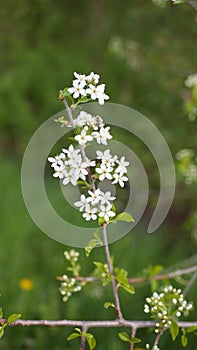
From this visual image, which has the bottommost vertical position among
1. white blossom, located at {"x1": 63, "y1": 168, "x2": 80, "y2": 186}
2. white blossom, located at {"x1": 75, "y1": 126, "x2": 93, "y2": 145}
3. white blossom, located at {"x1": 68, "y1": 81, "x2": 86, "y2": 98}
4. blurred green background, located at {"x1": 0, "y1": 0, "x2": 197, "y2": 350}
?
white blossom, located at {"x1": 63, "y1": 168, "x2": 80, "y2": 186}

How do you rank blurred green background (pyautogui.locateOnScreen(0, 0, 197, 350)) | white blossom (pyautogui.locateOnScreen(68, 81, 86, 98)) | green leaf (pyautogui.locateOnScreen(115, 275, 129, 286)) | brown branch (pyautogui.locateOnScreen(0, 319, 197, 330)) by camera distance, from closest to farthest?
white blossom (pyautogui.locateOnScreen(68, 81, 86, 98)), brown branch (pyautogui.locateOnScreen(0, 319, 197, 330)), green leaf (pyautogui.locateOnScreen(115, 275, 129, 286)), blurred green background (pyautogui.locateOnScreen(0, 0, 197, 350))

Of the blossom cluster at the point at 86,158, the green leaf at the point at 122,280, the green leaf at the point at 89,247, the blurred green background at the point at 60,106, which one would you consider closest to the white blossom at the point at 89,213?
the blossom cluster at the point at 86,158

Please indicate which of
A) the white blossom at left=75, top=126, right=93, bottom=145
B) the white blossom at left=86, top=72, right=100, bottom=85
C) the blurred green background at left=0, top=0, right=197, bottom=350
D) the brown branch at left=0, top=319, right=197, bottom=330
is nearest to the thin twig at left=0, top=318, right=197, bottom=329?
the brown branch at left=0, top=319, right=197, bottom=330

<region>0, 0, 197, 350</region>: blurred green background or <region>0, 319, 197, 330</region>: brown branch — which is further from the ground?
<region>0, 0, 197, 350</region>: blurred green background

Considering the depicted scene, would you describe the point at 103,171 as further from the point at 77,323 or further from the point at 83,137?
the point at 77,323

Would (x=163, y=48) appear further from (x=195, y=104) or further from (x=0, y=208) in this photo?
(x=195, y=104)

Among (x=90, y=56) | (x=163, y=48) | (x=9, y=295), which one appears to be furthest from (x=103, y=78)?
(x=9, y=295)

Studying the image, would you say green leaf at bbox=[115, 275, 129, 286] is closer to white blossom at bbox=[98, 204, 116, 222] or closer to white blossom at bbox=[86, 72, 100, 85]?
white blossom at bbox=[98, 204, 116, 222]

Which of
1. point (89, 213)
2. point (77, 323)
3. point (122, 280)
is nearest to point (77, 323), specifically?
point (77, 323)

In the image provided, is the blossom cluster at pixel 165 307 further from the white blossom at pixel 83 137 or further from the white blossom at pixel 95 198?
the white blossom at pixel 83 137
